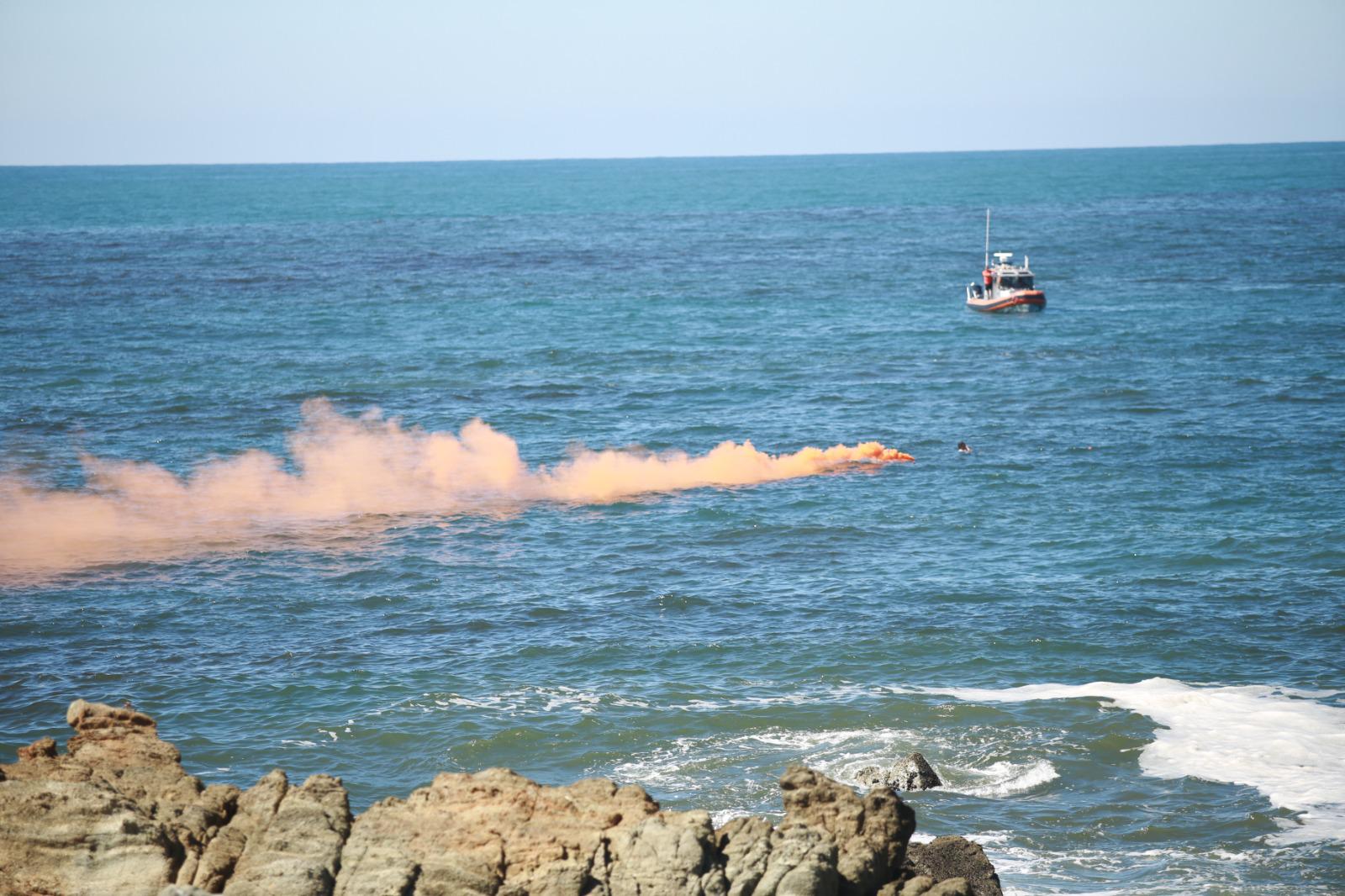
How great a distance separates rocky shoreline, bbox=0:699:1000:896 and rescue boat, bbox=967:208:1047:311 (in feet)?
284

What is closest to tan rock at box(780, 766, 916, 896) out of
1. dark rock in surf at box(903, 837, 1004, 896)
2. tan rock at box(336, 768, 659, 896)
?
dark rock in surf at box(903, 837, 1004, 896)

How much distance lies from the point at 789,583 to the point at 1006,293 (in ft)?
215

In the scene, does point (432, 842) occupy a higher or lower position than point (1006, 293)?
lower

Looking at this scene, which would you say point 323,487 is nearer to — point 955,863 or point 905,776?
point 905,776

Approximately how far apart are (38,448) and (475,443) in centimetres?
2008

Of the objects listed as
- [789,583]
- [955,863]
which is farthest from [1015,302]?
[955,863]

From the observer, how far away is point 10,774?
2250cm

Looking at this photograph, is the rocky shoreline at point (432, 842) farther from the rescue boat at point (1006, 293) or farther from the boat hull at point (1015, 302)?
the rescue boat at point (1006, 293)

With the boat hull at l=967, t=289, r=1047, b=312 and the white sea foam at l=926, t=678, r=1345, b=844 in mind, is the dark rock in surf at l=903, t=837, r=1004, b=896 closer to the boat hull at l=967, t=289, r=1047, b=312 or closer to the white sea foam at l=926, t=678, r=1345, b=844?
the white sea foam at l=926, t=678, r=1345, b=844

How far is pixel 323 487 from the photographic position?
5891 centimetres

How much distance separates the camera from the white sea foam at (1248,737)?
30594mm

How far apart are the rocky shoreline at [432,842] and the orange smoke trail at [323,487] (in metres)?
29.5

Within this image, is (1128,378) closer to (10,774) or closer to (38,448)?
(38,448)

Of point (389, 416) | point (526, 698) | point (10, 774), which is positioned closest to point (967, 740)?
point (526, 698)
